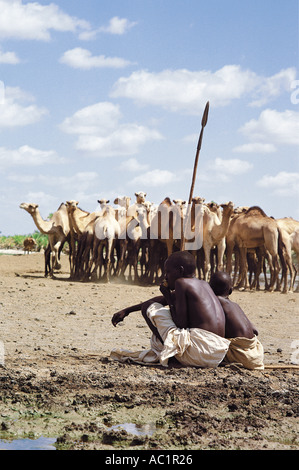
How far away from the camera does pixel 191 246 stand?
1997 centimetres

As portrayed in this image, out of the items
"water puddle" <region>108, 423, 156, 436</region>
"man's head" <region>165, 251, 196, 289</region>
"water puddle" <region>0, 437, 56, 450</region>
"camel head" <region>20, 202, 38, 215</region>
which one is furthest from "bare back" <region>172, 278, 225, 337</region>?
"camel head" <region>20, 202, 38, 215</region>

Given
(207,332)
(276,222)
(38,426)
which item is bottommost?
(38,426)

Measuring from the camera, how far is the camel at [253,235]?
20062 mm

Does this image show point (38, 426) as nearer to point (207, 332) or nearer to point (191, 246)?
point (207, 332)

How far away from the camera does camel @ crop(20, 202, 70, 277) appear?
21391 mm

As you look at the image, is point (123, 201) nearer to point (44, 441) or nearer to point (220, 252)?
point (220, 252)

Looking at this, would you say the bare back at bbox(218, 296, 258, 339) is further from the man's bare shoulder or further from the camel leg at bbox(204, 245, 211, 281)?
the camel leg at bbox(204, 245, 211, 281)

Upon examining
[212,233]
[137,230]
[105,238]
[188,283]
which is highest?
[137,230]

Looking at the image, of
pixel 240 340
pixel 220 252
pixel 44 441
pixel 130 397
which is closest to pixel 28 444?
pixel 44 441

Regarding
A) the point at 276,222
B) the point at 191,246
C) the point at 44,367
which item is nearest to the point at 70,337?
the point at 44,367

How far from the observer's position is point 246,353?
7105 mm

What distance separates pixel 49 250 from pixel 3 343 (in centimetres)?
1283

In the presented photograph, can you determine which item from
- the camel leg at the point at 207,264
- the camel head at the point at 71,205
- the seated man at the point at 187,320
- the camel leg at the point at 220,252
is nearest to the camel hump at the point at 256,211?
the camel leg at the point at 220,252

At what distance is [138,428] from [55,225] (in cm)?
1661
